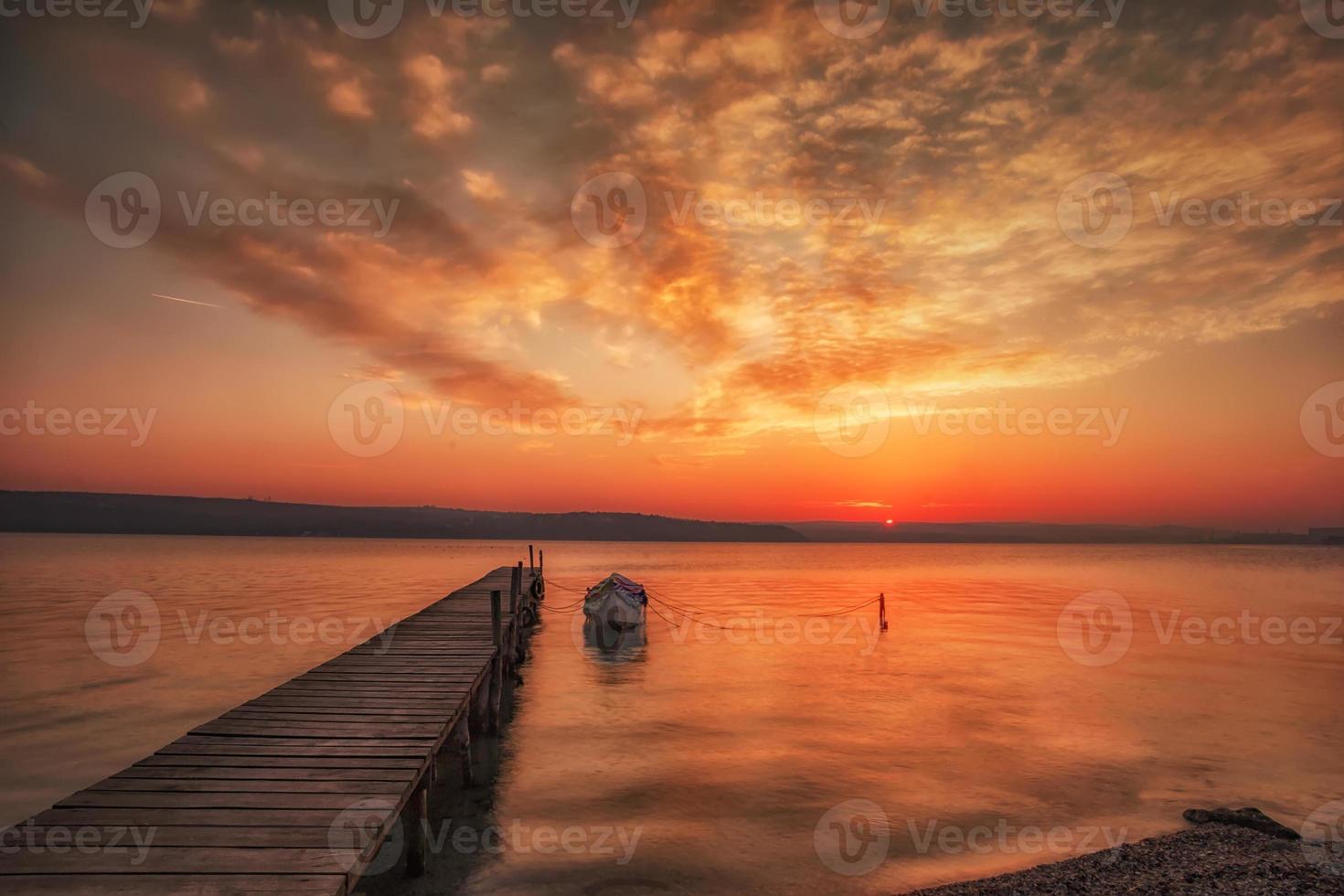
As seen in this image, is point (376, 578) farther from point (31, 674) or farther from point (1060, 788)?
point (1060, 788)

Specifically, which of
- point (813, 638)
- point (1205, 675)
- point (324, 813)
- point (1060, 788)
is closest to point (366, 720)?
point (324, 813)

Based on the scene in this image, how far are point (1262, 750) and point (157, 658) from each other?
3797cm

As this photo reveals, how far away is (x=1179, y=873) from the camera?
10.0m

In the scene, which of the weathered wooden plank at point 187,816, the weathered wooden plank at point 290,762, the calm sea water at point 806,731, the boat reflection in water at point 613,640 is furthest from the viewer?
the boat reflection in water at point 613,640

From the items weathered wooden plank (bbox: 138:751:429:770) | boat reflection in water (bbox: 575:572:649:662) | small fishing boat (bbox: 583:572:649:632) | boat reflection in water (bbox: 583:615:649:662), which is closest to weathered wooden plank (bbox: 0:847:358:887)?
weathered wooden plank (bbox: 138:751:429:770)

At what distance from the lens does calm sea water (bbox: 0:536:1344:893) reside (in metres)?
12.0

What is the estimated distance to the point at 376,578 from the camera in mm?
82625

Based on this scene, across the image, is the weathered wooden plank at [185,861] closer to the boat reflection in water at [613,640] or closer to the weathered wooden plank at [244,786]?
the weathered wooden plank at [244,786]

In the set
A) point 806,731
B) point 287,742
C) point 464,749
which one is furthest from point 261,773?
point 806,731

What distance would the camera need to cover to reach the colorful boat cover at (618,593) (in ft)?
113

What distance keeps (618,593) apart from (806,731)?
52.4ft

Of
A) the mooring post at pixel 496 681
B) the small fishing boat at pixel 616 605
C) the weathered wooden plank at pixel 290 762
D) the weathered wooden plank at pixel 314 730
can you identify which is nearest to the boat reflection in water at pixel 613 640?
the small fishing boat at pixel 616 605

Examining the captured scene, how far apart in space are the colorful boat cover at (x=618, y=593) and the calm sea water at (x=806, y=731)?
1877mm

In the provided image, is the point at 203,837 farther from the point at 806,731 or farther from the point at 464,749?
the point at 806,731
